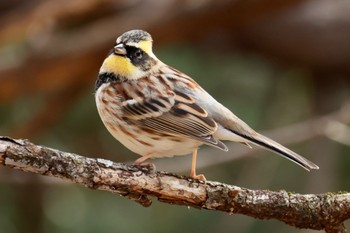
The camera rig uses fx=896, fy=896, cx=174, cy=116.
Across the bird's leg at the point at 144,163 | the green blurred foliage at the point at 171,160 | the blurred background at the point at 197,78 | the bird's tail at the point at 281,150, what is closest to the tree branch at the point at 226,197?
the bird's leg at the point at 144,163

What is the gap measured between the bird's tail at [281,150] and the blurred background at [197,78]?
→ 2.51 m

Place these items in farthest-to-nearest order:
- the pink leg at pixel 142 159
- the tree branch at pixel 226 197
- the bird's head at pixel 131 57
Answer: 1. the bird's head at pixel 131 57
2. the pink leg at pixel 142 159
3. the tree branch at pixel 226 197

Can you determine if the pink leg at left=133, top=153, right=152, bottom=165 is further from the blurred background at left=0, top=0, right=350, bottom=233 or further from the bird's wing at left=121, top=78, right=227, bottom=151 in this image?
the blurred background at left=0, top=0, right=350, bottom=233

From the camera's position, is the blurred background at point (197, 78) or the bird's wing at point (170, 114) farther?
the blurred background at point (197, 78)

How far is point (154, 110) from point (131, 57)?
287 millimetres

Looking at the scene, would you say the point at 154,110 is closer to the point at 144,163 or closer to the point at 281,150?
the point at 144,163

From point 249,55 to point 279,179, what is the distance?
3.85ft

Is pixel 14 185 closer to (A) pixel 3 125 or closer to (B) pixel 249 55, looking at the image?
(A) pixel 3 125

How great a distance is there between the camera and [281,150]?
4.07 meters

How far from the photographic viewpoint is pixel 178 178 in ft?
12.4

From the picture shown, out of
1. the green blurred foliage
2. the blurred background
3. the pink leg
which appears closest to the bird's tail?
the pink leg

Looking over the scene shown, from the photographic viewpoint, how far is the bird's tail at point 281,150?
4004 mm

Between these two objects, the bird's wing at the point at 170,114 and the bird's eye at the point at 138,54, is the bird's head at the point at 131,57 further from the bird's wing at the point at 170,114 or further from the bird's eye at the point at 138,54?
the bird's wing at the point at 170,114

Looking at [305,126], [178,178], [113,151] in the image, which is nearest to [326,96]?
[305,126]
